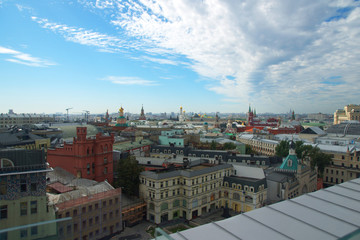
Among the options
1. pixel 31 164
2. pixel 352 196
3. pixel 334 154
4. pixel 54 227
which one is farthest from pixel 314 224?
pixel 334 154

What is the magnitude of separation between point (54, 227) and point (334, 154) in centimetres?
7504

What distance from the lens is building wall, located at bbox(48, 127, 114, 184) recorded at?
49406 millimetres

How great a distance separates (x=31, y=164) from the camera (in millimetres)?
29562

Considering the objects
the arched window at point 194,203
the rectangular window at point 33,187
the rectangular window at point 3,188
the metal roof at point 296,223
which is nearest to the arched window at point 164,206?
the arched window at point 194,203

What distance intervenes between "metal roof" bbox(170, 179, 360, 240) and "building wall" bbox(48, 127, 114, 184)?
1652 inches

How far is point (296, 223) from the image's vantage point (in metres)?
12.8

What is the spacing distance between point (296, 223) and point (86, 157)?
44157mm

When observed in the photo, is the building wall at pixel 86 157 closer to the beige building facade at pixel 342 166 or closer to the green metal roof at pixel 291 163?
the green metal roof at pixel 291 163

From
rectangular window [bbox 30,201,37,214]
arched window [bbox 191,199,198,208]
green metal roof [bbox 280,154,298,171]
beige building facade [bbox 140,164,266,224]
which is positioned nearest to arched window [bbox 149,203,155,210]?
beige building facade [bbox 140,164,266,224]

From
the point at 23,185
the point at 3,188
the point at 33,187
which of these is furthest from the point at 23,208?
the point at 3,188

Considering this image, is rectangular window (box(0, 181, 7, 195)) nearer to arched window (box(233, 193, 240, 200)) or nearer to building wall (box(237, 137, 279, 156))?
arched window (box(233, 193, 240, 200))

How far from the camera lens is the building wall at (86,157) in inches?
1945

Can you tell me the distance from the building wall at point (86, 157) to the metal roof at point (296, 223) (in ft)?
138

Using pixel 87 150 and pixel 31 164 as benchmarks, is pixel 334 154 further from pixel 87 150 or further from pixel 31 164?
pixel 31 164
